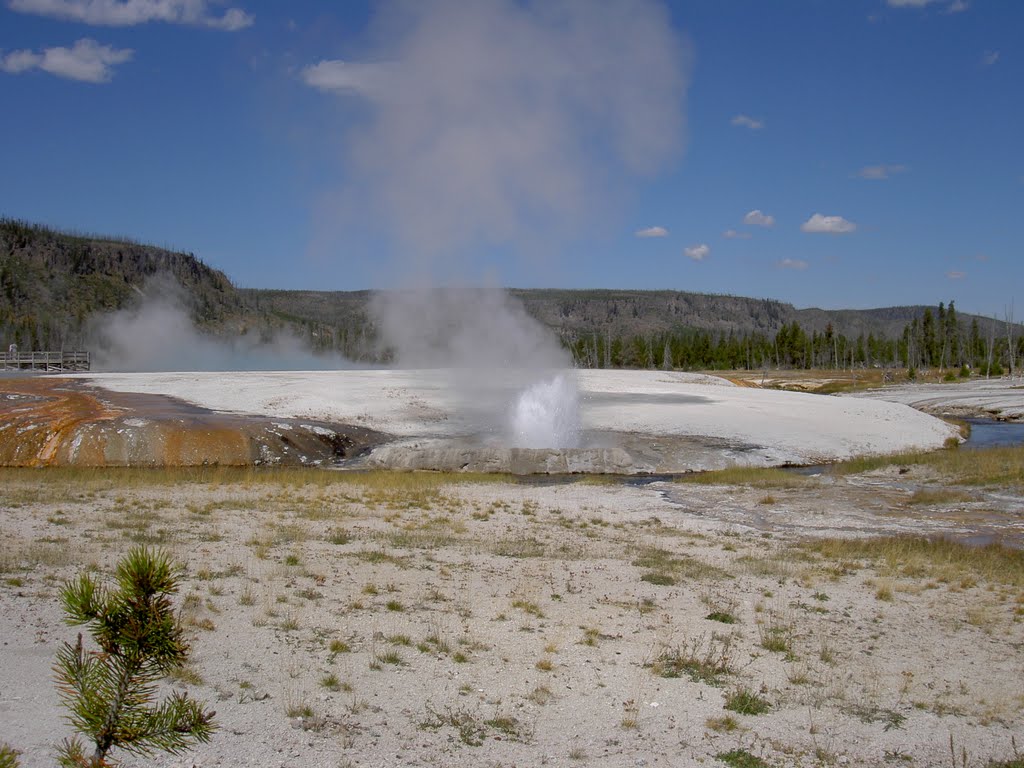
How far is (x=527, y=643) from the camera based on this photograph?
9.27 m

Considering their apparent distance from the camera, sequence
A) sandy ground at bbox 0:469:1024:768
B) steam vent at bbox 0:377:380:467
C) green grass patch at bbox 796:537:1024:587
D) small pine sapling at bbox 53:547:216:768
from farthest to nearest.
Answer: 1. steam vent at bbox 0:377:380:467
2. green grass patch at bbox 796:537:1024:587
3. sandy ground at bbox 0:469:1024:768
4. small pine sapling at bbox 53:547:216:768

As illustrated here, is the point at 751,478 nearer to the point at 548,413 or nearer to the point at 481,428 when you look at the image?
the point at 548,413

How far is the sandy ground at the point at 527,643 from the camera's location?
6738mm

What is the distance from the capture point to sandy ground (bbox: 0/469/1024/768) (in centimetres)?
674

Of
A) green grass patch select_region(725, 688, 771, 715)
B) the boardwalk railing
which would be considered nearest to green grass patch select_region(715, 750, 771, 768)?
green grass patch select_region(725, 688, 771, 715)

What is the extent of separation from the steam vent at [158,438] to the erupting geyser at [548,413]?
19.3 ft

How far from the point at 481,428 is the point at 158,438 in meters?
12.4

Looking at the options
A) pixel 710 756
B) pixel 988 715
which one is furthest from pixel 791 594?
pixel 710 756

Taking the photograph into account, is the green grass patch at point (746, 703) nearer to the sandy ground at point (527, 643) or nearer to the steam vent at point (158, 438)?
the sandy ground at point (527, 643)

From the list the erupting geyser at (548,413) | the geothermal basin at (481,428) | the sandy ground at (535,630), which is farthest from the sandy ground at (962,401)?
the sandy ground at (535,630)

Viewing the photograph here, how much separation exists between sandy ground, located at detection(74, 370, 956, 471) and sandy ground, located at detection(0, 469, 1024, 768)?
1652 cm

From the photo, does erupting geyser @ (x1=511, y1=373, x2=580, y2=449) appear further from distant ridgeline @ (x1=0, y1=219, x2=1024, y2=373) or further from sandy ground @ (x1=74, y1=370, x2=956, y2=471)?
distant ridgeline @ (x1=0, y1=219, x2=1024, y2=373)

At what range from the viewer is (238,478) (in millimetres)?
24109

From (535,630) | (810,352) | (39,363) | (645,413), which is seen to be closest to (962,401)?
(645,413)
